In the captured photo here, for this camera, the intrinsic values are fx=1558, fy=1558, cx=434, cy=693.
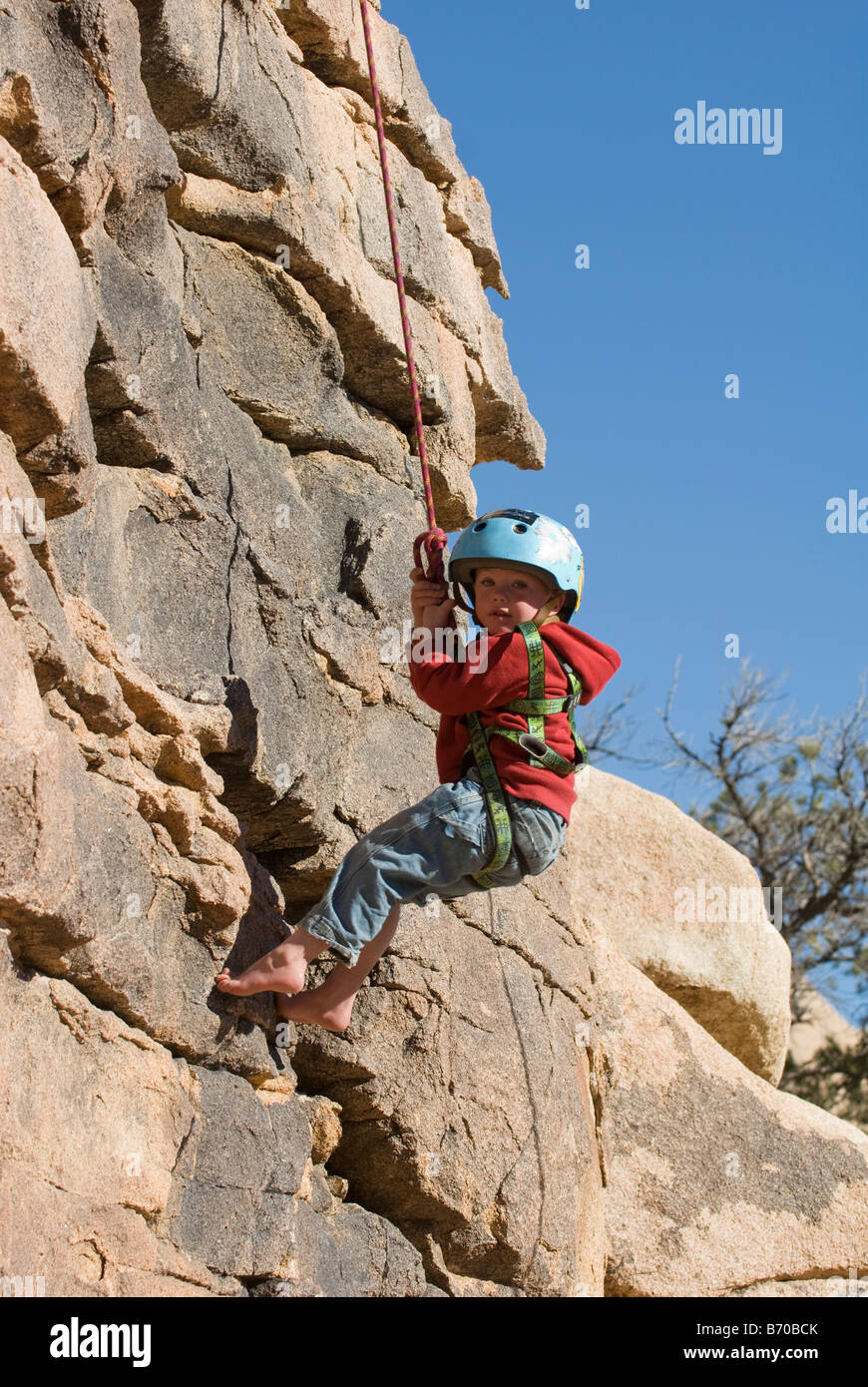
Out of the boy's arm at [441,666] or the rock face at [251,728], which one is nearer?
the rock face at [251,728]

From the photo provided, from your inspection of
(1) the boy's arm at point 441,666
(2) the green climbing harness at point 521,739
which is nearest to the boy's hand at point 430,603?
(1) the boy's arm at point 441,666

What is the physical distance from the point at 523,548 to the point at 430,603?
14.6 inches

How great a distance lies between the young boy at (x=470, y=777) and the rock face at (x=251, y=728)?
0.30m

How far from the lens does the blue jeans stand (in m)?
5.23

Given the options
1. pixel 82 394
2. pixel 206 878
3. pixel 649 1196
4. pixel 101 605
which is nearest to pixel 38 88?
pixel 82 394

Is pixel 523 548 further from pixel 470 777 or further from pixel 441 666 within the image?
pixel 470 777

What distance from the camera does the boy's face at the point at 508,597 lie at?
5.48 metres

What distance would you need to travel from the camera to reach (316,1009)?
554 cm

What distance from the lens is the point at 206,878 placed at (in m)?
5.22

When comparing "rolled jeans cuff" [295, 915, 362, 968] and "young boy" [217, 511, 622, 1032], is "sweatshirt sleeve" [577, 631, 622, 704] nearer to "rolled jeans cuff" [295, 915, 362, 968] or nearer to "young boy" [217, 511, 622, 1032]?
"young boy" [217, 511, 622, 1032]

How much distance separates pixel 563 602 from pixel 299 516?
1325 mm
